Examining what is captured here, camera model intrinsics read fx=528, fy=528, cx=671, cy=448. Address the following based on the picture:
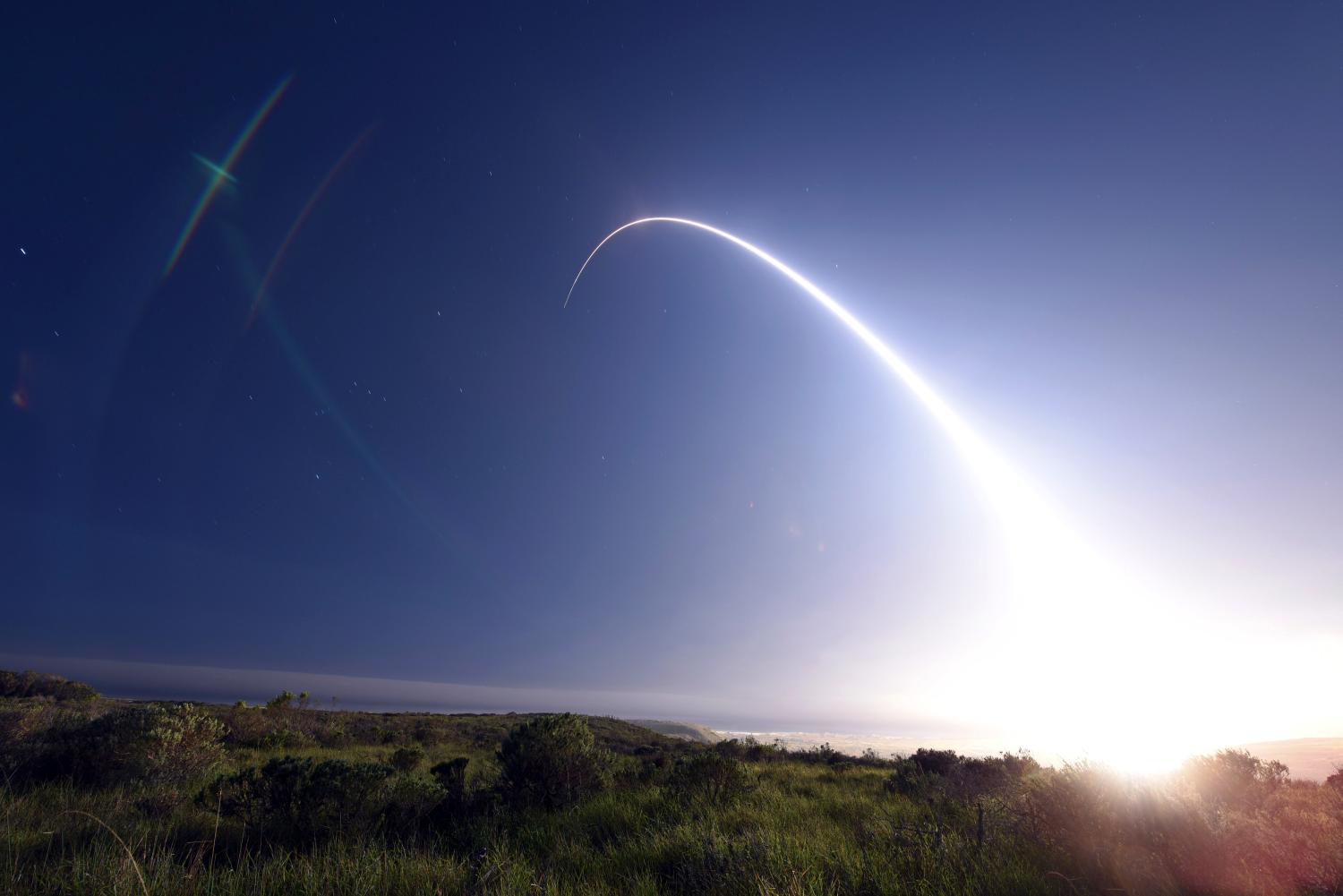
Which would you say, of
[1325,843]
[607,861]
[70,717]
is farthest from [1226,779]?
[70,717]

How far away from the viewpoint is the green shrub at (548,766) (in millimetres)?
9391

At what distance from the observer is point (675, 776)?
35.6 feet

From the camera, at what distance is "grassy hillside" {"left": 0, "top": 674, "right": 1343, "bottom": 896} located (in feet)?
16.1

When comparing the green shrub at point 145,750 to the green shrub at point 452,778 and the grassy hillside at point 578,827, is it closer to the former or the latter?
the grassy hillside at point 578,827

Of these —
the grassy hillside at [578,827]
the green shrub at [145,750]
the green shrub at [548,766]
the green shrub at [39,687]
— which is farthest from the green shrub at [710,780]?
the green shrub at [39,687]

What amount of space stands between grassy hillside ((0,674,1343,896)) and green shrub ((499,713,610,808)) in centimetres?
4

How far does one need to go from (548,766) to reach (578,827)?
199cm

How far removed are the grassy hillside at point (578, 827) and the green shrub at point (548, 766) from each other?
0.12ft

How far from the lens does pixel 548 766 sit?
9656 millimetres

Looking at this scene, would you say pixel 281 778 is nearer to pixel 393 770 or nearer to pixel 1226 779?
pixel 393 770

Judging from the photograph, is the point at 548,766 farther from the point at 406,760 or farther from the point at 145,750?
the point at 406,760

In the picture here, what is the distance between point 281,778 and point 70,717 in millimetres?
12419

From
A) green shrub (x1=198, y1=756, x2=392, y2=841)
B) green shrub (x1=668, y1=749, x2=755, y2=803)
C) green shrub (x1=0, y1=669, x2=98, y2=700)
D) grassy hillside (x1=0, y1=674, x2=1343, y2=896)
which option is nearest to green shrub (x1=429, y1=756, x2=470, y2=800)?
grassy hillside (x1=0, y1=674, x2=1343, y2=896)

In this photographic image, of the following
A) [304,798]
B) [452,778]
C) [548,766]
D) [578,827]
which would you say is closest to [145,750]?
[304,798]
